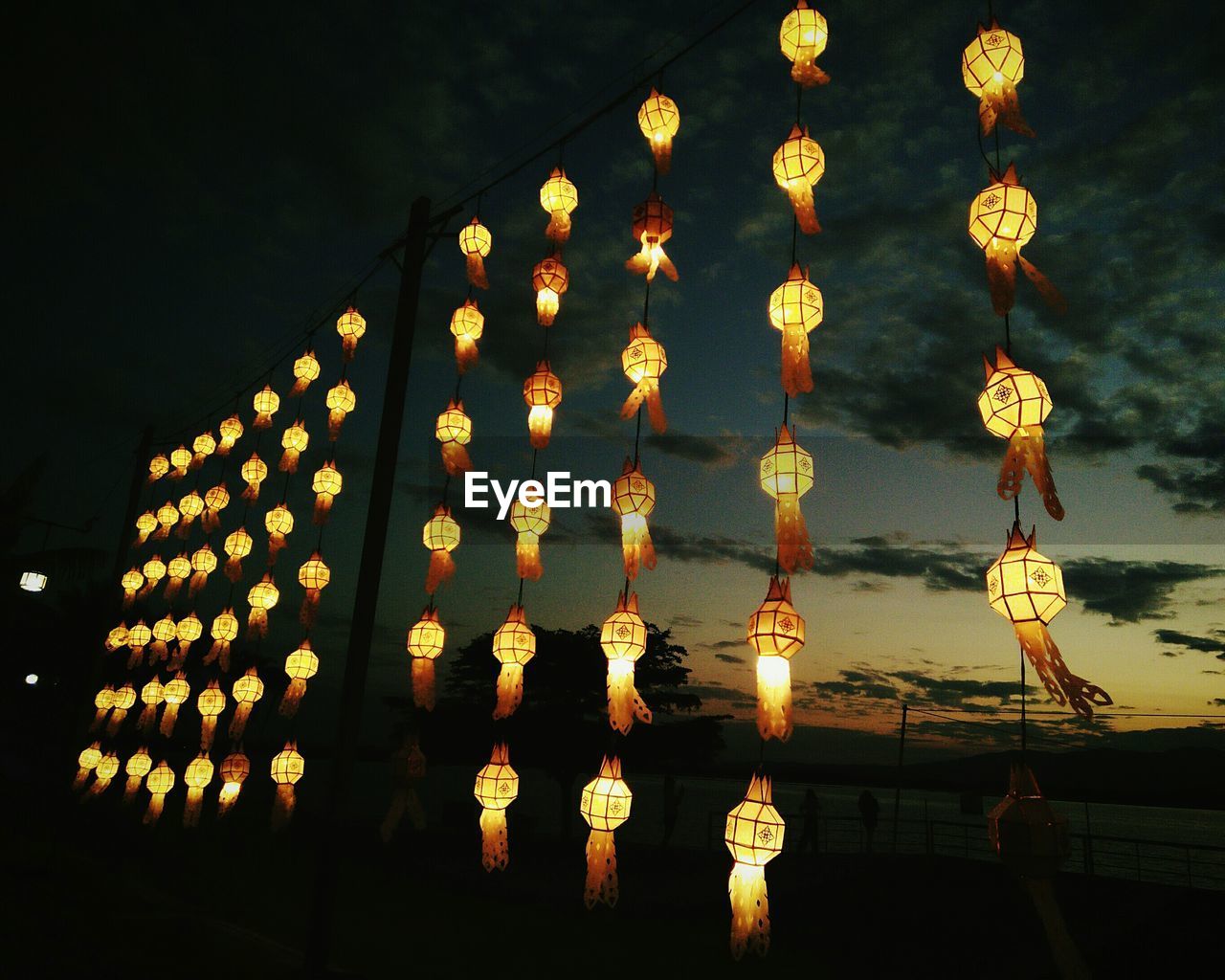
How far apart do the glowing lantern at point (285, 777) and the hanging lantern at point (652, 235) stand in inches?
208

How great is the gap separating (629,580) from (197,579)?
290 inches

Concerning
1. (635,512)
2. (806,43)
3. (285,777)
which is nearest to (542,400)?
(635,512)

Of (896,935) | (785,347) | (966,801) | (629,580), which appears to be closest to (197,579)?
(629,580)

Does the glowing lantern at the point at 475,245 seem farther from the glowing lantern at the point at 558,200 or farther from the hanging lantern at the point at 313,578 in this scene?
the hanging lantern at the point at 313,578

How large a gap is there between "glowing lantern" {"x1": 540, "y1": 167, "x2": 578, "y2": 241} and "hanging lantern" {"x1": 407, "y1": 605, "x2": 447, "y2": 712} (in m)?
2.93

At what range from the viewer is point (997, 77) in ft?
12.4

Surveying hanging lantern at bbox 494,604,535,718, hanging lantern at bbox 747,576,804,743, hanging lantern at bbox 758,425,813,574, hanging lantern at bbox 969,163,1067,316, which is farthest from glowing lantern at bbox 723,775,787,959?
hanging lantern at bbox 969,163,1067,316

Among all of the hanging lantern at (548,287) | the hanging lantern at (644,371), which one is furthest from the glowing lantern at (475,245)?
the hanging lantern at (644,371)

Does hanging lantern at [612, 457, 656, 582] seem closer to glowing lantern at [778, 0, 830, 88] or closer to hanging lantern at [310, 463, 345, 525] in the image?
glowing lantern at [778, 0, 830, 88]

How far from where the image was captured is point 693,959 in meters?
9.02

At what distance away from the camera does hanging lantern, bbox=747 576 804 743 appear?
11.8 feet

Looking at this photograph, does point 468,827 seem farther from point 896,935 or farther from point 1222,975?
point 1222,975

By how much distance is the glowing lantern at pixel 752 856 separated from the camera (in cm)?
360

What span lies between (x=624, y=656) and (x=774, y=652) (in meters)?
1.06
